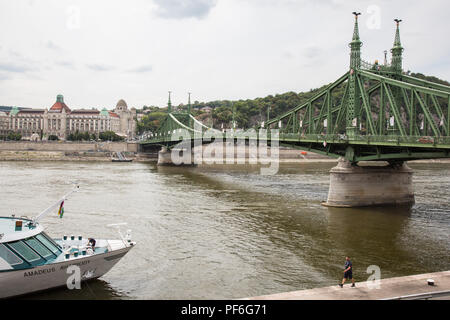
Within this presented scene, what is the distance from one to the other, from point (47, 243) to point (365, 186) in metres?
31.3

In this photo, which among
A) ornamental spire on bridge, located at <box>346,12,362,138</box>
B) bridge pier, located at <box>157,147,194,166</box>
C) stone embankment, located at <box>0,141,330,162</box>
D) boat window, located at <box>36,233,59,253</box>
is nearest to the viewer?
boat window, located at <box>36,233,59,253</box>

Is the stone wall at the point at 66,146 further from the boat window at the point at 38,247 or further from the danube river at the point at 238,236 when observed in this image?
the boat window at the point at 38,247

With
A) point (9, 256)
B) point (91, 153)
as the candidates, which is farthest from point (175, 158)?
point (9, 256)

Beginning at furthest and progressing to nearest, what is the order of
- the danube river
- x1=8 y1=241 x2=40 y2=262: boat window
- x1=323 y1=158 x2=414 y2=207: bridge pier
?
x1=323 y1=158 x2=414 y2=207: bridge pier, the danube river, x1=8 y1=241 x2=40 y2=262: boat window

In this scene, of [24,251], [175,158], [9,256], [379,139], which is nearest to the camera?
[9,256]

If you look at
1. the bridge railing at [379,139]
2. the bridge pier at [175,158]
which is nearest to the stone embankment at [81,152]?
the bridge pier at [175,158]

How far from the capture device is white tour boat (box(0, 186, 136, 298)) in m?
15.9

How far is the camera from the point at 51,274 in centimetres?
1691

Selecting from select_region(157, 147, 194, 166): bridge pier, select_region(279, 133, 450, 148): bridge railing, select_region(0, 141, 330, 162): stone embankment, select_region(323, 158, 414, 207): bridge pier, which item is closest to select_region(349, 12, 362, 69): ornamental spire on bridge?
select_region(279, 133, 450, 148): bridge railing

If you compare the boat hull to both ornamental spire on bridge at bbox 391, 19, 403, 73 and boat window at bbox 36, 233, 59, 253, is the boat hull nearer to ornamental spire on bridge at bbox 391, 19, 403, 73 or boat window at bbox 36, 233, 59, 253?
boat window at bbox 36, 233, 59, 253

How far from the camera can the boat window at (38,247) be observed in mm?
16828

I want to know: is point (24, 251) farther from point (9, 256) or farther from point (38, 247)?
point (38, 247)
